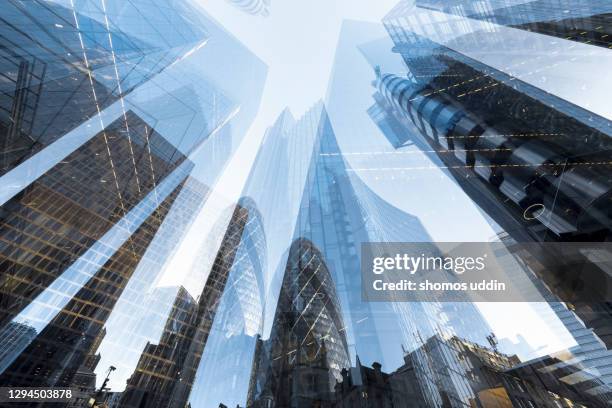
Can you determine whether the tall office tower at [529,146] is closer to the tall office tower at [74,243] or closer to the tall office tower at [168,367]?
the tall office tower at [74,243]

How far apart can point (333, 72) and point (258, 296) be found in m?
32.4

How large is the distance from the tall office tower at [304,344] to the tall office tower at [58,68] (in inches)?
518

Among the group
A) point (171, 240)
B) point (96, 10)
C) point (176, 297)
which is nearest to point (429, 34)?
point (96, 10)

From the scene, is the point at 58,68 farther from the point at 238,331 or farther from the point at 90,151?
the point at 238,331

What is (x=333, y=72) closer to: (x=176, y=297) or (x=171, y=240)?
(x=171, y=240)

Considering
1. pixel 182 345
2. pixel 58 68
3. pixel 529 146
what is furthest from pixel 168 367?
pixel 529 146

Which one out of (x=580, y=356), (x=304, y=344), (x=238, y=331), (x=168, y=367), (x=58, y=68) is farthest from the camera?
(x=168, y=367)

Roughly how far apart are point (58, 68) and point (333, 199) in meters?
16.5

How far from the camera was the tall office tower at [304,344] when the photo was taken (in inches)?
333

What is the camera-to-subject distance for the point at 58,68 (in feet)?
32.3

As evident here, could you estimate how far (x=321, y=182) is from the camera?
20.5 m

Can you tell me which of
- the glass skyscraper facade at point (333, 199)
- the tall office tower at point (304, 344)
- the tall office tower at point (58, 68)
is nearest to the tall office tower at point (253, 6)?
the glass skyscraper facade at point (333, 199)

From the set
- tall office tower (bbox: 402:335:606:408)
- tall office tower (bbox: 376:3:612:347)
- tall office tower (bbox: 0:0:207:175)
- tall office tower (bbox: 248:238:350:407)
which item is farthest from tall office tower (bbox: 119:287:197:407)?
tall office tower (bbox: 376:3:612:347)

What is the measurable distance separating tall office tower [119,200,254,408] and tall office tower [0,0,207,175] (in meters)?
31.1
